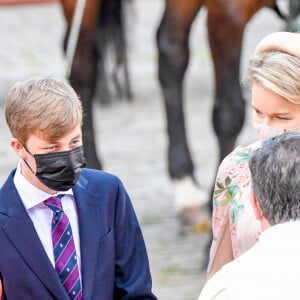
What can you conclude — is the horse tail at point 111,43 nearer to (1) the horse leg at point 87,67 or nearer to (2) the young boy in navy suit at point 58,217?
(1) the horse leg at point 87,67

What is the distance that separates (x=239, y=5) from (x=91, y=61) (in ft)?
3.38

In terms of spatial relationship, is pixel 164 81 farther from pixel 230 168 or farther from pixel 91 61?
pixel 230 168

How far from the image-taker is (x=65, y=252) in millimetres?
2869

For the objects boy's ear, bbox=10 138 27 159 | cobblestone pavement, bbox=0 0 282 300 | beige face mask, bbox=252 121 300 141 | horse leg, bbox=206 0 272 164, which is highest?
boy's ear, bbox=10 138 27 159

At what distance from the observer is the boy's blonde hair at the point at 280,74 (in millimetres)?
2955

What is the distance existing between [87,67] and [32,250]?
10.3 ft

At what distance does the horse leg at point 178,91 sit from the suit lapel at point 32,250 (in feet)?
9.47

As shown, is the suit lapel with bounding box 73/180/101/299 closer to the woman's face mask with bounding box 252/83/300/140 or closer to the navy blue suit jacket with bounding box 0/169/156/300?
the navy blue suit jacket with bounding box 0/169/156/300

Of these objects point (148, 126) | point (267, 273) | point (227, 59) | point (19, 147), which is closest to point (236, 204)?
point (19, 147)

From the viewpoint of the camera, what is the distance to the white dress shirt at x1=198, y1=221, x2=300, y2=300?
6.97ft

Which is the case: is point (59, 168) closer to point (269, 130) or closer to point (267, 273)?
point (269, 130)

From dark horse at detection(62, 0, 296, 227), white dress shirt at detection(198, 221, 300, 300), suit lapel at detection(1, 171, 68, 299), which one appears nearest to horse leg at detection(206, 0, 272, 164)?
dark horse at detection(62, 0, 296, 227)

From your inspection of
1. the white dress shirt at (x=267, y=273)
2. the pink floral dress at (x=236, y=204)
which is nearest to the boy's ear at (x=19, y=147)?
the pink floral dress at (x=236, y=204)

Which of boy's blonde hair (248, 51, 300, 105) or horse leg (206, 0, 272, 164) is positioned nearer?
boy's blonde hair (248, 51, 300, 105)
